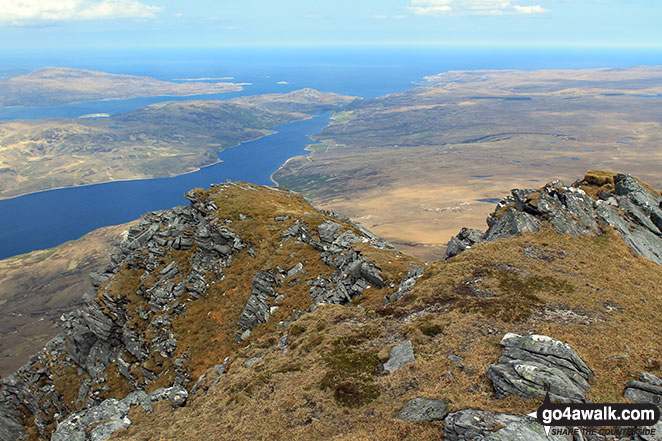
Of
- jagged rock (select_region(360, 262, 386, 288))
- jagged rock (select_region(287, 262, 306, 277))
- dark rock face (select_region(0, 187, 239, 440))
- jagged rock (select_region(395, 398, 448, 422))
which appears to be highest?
jagged rock (select_region(395, 398, 448, 422))

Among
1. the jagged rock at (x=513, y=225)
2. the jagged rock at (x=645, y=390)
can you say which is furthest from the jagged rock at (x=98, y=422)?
the jagged rock at (x=513, y=225)

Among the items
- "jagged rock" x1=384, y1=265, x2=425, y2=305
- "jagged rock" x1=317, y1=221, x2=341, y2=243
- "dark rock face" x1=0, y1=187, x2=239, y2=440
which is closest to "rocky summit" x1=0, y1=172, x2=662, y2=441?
"jagged rock" x1=384, y1=265, x2=425, y2=305

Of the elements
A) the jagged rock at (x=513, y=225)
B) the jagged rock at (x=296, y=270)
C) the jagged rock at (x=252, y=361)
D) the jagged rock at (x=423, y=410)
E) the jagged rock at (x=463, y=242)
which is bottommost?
the jagged rock at (x=252, y=361)

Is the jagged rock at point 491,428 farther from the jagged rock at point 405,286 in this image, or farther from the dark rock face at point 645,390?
the jagged rock at point 405,286

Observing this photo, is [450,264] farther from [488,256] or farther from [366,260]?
[366,260]

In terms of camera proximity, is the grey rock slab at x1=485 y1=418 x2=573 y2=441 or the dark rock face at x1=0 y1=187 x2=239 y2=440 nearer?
the grey rock slab at x1=485 y1=418 x2=573 y2=441

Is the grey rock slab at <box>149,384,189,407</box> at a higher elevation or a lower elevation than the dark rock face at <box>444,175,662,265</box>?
lower

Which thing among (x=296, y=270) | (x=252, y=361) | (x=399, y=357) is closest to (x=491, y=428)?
(x=399, y=357)

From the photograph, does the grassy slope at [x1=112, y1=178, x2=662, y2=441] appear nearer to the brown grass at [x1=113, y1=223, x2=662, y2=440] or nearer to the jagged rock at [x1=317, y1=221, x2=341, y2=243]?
the brown grass at [x1=113, y1=223, x2=662, y2=440]
